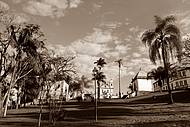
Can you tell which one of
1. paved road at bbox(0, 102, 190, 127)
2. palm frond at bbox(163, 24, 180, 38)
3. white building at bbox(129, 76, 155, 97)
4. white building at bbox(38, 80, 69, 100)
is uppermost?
palm frond at bbox(163, 24, 180, 38)

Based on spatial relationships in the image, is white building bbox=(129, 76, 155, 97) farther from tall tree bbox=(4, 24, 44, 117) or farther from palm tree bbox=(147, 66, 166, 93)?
tall tree bbox=(4, 24, 44, 117)

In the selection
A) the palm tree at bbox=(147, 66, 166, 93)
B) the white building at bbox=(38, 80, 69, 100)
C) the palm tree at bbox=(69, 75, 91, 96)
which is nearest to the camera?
the white building at bbox=(38, 80, 69, 100)

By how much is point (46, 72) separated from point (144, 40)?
49.0 ft

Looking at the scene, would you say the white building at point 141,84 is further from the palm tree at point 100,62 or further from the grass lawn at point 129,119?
the grass lawn at point 129,119

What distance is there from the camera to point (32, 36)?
28531 millimetres

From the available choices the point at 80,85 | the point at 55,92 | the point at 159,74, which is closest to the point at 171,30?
the point at 55,92

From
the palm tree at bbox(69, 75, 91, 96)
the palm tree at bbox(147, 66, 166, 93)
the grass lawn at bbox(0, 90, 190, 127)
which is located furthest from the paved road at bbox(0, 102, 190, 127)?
the palm tree at bbox(69, 75, 91, 96)

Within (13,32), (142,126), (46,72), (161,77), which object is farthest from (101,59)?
(142,126)

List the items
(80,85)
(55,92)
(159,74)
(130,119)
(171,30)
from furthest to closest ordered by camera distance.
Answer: (80,85), (159,74), (171,30), (130,119), (55,92)

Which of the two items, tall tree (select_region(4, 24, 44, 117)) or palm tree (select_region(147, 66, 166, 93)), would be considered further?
palm tree (select_region(147, 66, 166, 93))

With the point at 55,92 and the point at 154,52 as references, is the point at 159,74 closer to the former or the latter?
the point at 154,52

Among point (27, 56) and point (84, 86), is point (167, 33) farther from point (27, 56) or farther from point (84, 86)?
point (84, 86)

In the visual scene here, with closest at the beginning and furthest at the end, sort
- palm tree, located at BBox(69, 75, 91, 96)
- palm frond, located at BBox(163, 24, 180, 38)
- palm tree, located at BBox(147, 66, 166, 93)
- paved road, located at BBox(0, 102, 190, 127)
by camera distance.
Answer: paved road, located at BBox(0, 102, 190, 127) → palm frond, located at BBox(163, 24, 180, 38) → palm tree, located at BBox(147, 66, 166, 93) → palm tree, located at BBox(69, 75, 91, 96)

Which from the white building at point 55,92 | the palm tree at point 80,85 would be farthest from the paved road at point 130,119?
the palm tree at point 80,85
